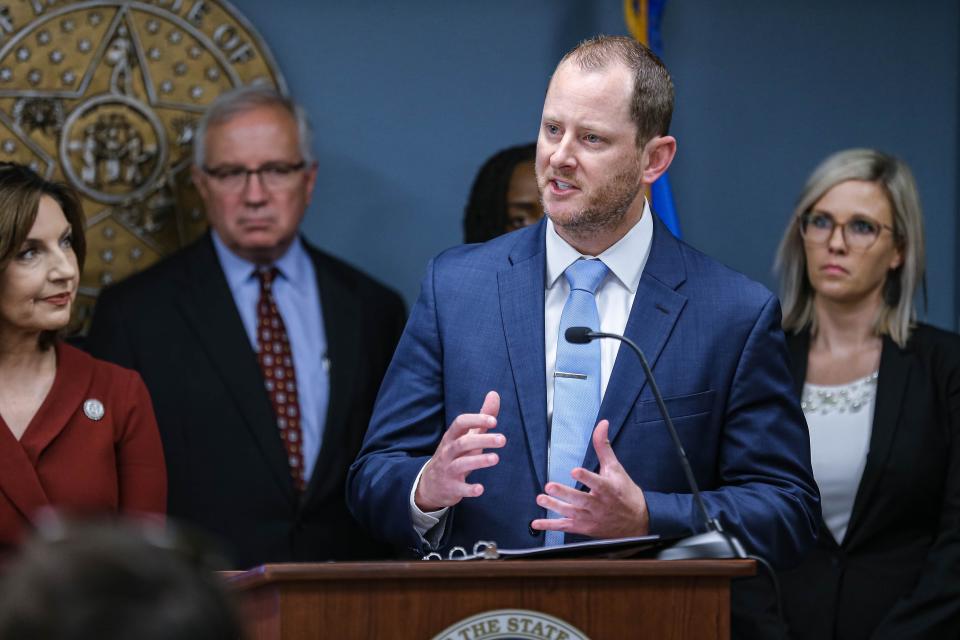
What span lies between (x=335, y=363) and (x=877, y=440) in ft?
5.23

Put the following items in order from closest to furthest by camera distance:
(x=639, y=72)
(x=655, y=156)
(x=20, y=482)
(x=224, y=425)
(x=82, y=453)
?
(x=639, y=72) → (x=655, y=156) → (x=20, y=482) → (x=82, y=453) → (x=224, y=425)

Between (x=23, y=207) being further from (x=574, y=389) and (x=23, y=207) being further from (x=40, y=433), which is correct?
(x=574, y=389)

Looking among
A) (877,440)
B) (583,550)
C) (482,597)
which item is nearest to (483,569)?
(482,597)

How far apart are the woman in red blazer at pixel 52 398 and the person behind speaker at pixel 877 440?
170 centimetres

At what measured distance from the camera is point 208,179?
4.54m

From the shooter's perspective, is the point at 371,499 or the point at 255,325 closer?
the point at 371,499

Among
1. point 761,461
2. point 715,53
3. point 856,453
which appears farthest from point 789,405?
point 715,53

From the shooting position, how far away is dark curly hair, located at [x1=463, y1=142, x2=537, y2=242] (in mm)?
4691

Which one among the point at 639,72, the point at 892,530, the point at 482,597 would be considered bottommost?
the point at 892,530

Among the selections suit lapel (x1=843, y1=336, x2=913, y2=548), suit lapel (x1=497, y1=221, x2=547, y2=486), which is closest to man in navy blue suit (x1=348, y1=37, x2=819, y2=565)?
suit lapel (x1=497, y1=221, x2=547, y2=486)

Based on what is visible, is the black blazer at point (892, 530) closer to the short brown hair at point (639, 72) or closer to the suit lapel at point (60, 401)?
the short brown hair at point (639, 72)

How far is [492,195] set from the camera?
4.74 metres

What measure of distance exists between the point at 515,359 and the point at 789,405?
1.76ft

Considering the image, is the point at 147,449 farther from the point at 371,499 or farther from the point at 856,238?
the point at 856,238
